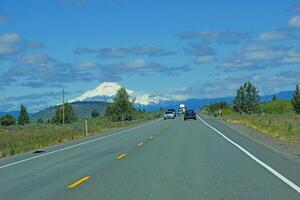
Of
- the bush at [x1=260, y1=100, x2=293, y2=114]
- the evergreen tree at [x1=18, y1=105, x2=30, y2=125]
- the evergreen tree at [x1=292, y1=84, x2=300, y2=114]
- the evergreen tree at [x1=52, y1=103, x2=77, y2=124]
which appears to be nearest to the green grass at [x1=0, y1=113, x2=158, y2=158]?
the evergreen tree at [x1=52, y1=103, x2=77, y2=124]

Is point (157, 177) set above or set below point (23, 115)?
below

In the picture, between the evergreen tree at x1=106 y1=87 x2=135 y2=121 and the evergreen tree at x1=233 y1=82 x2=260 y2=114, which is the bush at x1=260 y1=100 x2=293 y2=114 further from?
the evergreen tree at x1=106 y1=87 x2=135 y2=121

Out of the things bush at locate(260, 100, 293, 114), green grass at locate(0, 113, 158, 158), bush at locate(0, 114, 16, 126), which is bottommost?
green grass at locate(0, 113, 158, 158)

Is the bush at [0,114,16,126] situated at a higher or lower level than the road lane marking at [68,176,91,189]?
higher

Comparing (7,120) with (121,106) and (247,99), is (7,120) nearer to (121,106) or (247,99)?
(121,106)

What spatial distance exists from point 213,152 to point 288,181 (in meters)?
9.84

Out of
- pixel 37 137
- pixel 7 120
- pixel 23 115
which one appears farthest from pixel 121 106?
pixel 37 137

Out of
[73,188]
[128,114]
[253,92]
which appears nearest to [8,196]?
[73,188]

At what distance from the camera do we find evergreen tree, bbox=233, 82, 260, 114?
5458 inches

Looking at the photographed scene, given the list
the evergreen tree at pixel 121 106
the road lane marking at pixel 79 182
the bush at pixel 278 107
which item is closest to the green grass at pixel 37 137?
the road lane marking at pixel 79 182

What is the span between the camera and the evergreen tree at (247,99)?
138625 millimetres

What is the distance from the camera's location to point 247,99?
465ft

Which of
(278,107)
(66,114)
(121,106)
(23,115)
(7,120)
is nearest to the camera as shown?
(121,106)

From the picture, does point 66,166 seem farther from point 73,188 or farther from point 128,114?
point 128,114
